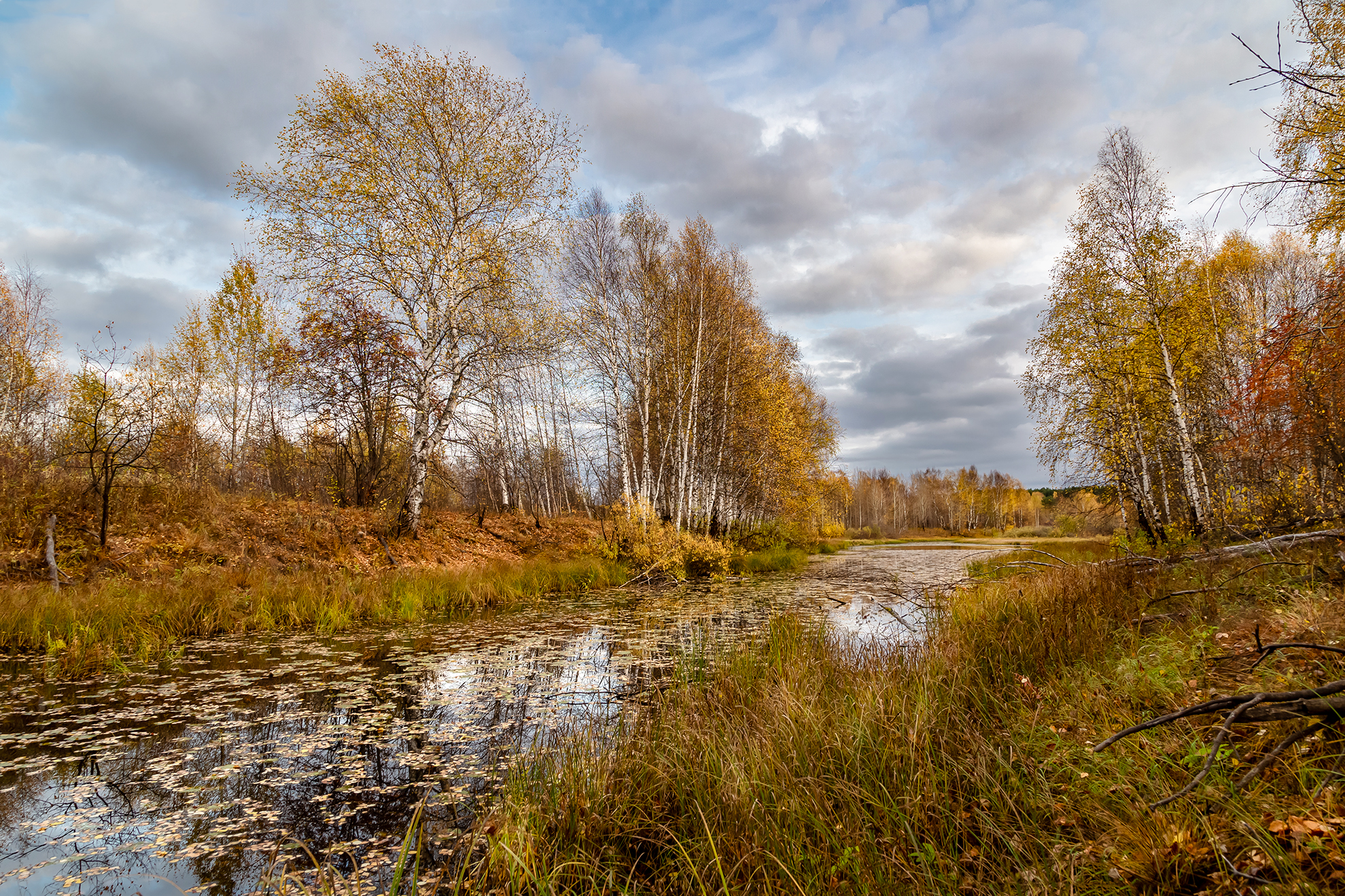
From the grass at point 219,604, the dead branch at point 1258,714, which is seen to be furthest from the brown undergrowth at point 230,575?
the dead branch at point 1258,714

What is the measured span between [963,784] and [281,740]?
4962 mm

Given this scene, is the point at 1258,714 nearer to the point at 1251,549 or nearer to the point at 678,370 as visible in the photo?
the point at 1251,549

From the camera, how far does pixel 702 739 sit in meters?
3.44

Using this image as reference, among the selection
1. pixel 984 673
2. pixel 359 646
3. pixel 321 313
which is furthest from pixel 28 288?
pixel 984 673

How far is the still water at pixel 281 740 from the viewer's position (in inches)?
119

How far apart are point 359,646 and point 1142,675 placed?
8.49m

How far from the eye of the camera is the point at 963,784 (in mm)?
3139

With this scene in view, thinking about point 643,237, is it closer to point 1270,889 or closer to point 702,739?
point 702,739

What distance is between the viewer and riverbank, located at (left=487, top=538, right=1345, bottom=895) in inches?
81.2

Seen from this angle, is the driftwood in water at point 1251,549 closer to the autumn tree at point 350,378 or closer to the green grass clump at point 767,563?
the green grass clump at point 767,563

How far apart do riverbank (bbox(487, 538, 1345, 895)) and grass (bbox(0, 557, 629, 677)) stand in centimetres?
645

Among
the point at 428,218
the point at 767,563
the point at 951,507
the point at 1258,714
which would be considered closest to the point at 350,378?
the point at 428,218

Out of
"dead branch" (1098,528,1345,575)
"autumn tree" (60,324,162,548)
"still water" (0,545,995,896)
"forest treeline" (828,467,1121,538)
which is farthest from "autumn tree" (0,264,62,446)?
"forest treeline" (828,467,1121,538)

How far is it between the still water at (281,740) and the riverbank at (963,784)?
0.88 meters
